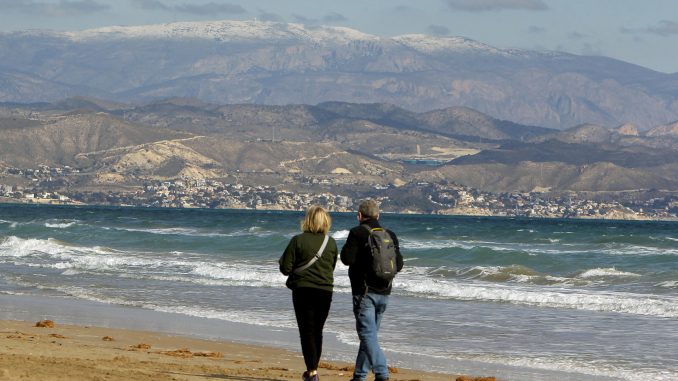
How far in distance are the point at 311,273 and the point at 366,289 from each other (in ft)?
2.04

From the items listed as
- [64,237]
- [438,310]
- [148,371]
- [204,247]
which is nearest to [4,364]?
[148,371]

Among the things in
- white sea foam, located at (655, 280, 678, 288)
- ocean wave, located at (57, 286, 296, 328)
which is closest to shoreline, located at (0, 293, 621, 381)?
ocean wave, located at (57, 286, 296, 328)

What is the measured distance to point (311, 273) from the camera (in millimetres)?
13586

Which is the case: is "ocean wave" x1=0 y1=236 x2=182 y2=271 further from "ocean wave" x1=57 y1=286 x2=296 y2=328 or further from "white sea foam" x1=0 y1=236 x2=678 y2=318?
"ocean wave" x1=57 y1=286 x2=296 y2=328

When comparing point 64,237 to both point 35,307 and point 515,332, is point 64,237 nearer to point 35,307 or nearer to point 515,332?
point 35,307

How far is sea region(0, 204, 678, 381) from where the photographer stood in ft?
61.1

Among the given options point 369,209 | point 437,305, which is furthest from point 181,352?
point 437,305

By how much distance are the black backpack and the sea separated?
3.63 m

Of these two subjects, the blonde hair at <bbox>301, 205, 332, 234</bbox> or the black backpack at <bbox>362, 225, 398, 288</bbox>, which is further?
the blonde hair at <bbox>301, 205, 332, 234</bbox>

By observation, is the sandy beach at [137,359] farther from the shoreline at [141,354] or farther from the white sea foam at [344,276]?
the white sea foam at [344,276]

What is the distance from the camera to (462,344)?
20094 mm

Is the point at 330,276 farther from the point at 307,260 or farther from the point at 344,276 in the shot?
the point at 344,276

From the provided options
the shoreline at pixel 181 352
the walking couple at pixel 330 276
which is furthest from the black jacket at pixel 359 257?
the shoreline at pixel 181 352

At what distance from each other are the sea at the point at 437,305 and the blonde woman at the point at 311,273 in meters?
3.56
